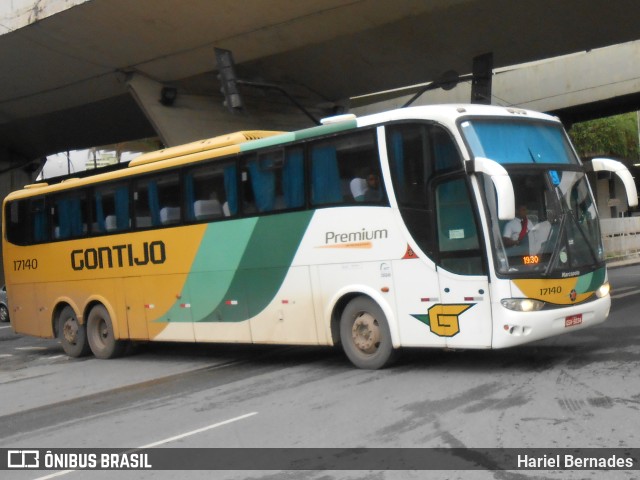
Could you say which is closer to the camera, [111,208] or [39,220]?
[111,208]

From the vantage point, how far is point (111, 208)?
1561 centimetres

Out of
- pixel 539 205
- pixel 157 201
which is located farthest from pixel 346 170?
pixel 157 201

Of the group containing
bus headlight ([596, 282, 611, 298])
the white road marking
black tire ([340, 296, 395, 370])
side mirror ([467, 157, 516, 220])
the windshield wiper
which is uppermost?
side mirror ([467, 157, 516, 220])

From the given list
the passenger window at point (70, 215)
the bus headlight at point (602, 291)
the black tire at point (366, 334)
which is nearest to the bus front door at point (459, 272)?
the black tire at point (366, 334)

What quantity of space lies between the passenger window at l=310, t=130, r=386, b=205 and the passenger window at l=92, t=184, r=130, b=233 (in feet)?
15.6

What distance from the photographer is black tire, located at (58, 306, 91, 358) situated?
1658 centimetres

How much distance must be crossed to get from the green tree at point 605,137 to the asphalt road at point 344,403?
3561 cm

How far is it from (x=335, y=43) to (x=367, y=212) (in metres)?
14.8

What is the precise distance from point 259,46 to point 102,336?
10195 mm

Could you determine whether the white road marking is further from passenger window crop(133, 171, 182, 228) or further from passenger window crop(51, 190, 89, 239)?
passenger window crop(51, 190, 89, 239)

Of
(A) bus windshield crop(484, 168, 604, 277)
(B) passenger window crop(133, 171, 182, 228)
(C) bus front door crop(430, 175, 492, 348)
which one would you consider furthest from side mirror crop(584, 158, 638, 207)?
(B) passenger window crop(133, 171, 182, 228)

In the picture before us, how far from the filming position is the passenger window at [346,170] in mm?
11172

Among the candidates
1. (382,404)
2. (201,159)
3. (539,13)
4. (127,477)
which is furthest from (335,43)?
(127,477)

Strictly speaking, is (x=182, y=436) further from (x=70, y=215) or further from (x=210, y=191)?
(x=70, y=215)
